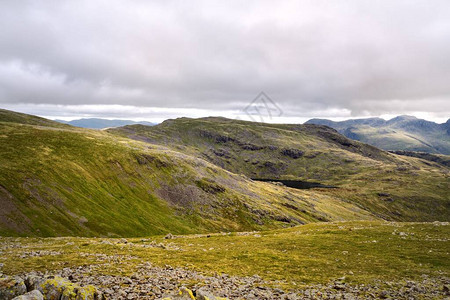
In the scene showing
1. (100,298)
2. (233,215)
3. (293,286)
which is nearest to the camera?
(100,298)

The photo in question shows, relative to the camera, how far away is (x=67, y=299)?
1561 centimetres

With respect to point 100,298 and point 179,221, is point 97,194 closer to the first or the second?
point 179,221

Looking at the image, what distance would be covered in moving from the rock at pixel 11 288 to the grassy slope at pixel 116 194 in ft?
198

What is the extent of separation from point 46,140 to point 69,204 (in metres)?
61.8

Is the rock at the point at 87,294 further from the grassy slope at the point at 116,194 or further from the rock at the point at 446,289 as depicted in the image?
the grassy slope at the point at 116,194

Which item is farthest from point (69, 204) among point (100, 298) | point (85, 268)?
point (100, 298)

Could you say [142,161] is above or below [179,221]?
above

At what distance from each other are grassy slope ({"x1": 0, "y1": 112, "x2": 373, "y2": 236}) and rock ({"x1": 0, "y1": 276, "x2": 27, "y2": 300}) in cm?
6034

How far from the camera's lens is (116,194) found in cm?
11006

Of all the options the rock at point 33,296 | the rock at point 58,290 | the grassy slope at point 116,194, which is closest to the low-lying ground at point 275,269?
the rock at point 58,290

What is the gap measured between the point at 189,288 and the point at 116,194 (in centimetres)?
9912

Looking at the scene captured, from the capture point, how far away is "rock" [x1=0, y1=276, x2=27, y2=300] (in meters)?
15.2

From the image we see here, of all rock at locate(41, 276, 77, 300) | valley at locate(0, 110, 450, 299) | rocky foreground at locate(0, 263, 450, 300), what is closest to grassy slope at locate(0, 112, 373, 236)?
valley at locate(0, 110, 450, 299)

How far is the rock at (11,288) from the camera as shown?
49.8 ft
